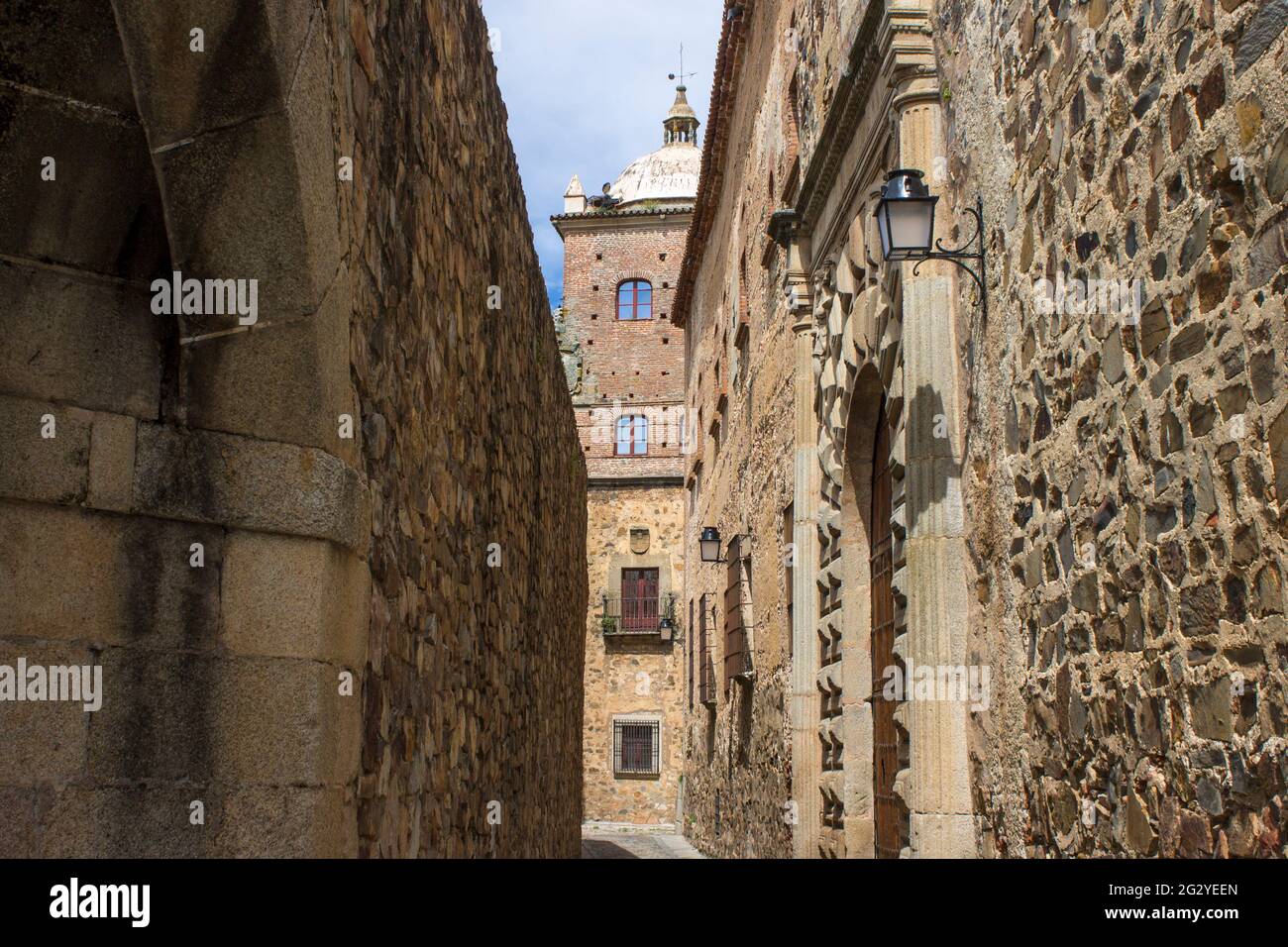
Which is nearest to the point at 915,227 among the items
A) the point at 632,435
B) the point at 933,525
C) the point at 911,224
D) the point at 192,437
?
the point at 911,224

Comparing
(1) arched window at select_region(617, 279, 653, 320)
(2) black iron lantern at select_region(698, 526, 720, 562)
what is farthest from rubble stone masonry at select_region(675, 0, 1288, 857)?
(1) arched window at select_region(617, 279, 653, 320)

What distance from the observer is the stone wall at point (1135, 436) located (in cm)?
288

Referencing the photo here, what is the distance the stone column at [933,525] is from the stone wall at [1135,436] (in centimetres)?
17

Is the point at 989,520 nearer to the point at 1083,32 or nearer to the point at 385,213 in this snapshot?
the point at 1083,32

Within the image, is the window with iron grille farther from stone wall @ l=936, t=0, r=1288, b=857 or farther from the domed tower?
stone wall @ l=936, t=0, r=1288, b=857

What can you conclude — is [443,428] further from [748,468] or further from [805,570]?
[748,468]

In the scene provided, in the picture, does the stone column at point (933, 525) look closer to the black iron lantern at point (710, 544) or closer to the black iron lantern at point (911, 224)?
the black iron lantern at point (911, 224)

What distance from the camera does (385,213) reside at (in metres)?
3.96

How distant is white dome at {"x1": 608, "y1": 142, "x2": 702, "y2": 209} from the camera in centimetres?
3456

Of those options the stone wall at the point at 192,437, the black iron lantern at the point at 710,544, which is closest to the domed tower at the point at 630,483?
the black iron lantern at the point at 710,544

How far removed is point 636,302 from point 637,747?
11.3 meters

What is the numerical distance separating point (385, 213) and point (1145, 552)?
2367 millimetres

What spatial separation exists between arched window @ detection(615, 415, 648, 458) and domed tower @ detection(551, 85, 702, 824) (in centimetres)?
3

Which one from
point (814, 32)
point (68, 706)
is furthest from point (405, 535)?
point (814, 32)
